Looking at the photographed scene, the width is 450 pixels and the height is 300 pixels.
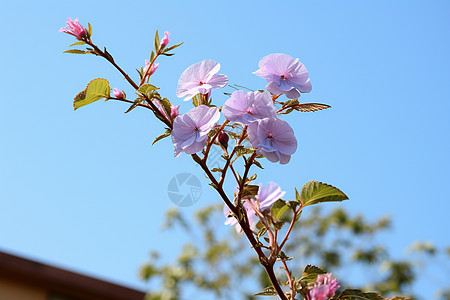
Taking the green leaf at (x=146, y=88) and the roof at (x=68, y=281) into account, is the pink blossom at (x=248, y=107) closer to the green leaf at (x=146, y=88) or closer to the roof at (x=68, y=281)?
the green leaf at (x=146, y=88)

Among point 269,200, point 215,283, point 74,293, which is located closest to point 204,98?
point 269,200

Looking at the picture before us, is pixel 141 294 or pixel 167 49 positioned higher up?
pixel 141 294

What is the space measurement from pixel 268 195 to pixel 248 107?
16 centimetres

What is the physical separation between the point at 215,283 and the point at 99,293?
141cm

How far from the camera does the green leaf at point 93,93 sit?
0.74m

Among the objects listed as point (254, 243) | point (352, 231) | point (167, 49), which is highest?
point (352, 231)

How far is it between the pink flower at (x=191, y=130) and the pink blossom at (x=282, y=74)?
0.11m

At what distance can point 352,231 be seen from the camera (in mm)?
6953

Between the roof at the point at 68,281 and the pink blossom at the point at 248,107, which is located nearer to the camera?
the pink blossom at the point at 248,107

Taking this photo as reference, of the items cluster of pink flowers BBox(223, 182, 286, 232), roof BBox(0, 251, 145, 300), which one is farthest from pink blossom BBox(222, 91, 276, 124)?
roof BBox(0, 251, 145, 300)

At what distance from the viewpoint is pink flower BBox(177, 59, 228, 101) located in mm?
737

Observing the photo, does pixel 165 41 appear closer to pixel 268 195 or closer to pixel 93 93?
pixel 93 93

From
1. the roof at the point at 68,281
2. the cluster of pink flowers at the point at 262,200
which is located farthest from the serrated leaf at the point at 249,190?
the roof at the point at 68,281

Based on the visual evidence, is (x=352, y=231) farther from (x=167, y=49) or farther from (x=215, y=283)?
(x=167, y=49)
